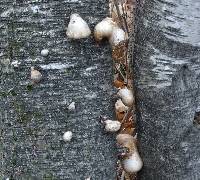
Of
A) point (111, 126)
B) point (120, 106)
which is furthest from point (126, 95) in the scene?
point (120, 106)

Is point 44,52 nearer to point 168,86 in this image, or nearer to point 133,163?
point 168,86

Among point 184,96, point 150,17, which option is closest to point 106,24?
point 150,17

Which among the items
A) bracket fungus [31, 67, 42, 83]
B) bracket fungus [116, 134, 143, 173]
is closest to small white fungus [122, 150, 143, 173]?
bracket fungus [116, 134, 143, 173]

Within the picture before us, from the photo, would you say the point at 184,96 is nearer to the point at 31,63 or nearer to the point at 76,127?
the point at 76,127

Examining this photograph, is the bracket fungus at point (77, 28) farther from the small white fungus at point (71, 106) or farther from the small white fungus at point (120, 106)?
the small white fungus at point (120, 106)

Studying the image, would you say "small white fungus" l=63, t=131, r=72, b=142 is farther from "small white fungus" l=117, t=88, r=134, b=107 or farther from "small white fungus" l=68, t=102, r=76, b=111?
"small white fungus" l=117, t=88, r=134, b=107

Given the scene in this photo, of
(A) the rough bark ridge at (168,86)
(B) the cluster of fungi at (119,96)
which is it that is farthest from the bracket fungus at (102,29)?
(A) the rough bark ridge at (168,86)
